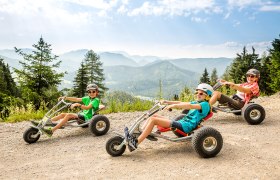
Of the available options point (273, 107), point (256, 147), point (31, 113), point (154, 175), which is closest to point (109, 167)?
point (154, 175)

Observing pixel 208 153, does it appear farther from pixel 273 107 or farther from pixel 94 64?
pixel 94 64

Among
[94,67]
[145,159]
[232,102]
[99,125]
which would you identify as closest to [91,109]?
[99,125]

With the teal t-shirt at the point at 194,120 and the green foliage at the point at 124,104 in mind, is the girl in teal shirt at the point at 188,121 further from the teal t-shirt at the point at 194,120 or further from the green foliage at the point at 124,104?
the green foliage at the point at 124,104

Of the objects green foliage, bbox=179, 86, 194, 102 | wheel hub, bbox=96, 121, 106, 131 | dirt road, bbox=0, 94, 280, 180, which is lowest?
dirt road, bbox=0, 94, 280, 180

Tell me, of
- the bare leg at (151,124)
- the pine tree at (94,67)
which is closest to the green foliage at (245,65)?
the pine tree at (94,67)

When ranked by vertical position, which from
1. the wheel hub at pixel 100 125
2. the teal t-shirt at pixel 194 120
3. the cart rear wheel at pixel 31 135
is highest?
the teal t-shirt at pixel 194 120

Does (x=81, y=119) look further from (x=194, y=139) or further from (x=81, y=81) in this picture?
(x=81, y=81)

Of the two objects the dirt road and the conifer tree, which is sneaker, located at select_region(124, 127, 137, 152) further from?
the conifer tree

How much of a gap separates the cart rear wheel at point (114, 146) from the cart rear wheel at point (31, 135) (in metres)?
2.55

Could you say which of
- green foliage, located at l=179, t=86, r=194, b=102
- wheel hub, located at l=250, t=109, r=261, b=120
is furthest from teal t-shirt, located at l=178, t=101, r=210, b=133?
green foliage, located at l=179, t=86, r=194, b=102

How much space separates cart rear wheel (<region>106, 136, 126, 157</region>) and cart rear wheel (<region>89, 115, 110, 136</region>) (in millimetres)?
1779

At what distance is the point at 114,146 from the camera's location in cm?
586

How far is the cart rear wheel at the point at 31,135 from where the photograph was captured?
287 inches

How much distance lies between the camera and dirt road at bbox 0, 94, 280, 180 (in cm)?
489
